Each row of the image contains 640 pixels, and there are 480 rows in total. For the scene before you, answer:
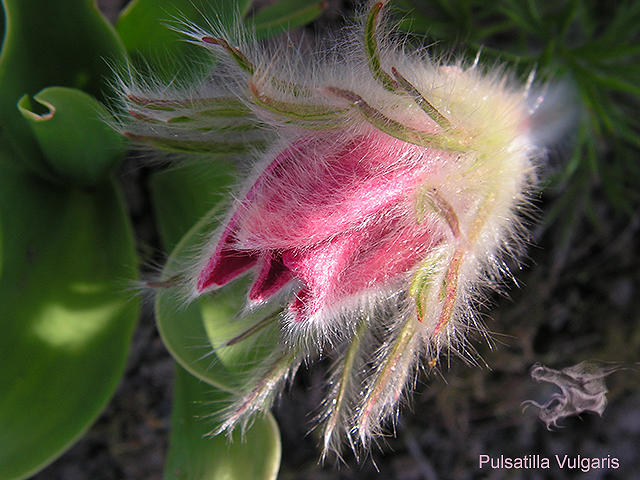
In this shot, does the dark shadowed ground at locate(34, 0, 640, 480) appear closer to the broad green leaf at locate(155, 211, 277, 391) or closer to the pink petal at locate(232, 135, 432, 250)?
the broad green leaf at locate(155, 211, 277, 391)

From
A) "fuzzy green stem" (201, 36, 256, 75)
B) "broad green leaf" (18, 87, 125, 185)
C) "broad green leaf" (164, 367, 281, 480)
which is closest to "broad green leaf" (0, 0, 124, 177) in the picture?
"broad green leaf" (18, 87, 125, 185)

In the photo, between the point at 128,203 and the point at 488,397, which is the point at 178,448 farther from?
the point at 488,397

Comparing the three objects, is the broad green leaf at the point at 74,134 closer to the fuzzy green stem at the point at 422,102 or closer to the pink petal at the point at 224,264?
the pink petal at the point at 224,264

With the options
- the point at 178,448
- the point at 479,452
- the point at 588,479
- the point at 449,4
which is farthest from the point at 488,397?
the point at 449,4

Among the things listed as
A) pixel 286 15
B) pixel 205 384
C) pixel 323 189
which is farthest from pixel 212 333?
pixel 286 15

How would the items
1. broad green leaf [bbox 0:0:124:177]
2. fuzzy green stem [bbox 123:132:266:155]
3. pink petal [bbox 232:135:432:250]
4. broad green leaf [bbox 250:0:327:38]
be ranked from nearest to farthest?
pink petal [bbox 232:135:432:250] < fuzzy green stem [bbox 123:132:266:155] < broad green leaf [bbox 0:0:124:177] < broad green leaf [bbox 250:0:327:38]

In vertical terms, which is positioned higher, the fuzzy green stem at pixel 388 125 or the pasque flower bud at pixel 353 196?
the fuzzy green stem at pixel 388 125

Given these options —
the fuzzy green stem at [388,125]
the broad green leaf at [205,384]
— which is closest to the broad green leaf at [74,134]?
the broad green leaf at [205,384]
